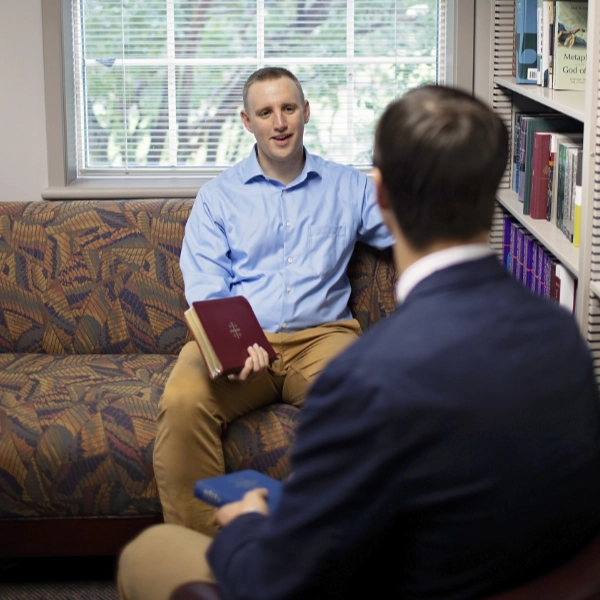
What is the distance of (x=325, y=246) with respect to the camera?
2629 millimetres

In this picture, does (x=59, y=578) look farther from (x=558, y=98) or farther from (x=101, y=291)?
(x=558, y=98)

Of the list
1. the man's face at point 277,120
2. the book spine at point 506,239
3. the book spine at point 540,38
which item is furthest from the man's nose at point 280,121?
the book spine at point 506,239

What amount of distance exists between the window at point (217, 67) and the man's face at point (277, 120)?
30.5 inches

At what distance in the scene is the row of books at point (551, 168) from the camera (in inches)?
94.6

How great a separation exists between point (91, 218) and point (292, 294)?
763mm

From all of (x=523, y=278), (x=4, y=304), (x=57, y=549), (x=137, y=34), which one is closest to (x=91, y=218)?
(x=4, y=304)

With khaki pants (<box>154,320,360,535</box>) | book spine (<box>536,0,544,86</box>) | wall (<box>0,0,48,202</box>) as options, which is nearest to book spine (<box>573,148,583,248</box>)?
book spine (<box>536,0,544,86</box>)

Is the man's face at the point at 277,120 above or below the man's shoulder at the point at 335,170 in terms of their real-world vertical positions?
above

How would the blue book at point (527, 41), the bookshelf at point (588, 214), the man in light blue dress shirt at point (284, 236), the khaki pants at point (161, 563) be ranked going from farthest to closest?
the blue book at point (527, 41) < the man in light blue dress shirt at point (284, 236) < the bookshelf at point (588, 214) < the khaki pants at point (161, 563)

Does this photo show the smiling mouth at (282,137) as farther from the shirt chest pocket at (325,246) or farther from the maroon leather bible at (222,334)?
the maroon leather bible at (222,334)

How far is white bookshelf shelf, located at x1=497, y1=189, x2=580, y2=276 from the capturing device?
2.23m

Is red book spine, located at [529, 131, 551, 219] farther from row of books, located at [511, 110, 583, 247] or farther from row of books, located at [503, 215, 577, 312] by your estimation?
row of books, located at [503, 215, 577, 312]

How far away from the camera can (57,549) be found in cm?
228

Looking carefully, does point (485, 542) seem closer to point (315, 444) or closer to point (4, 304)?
point (315, 444)
